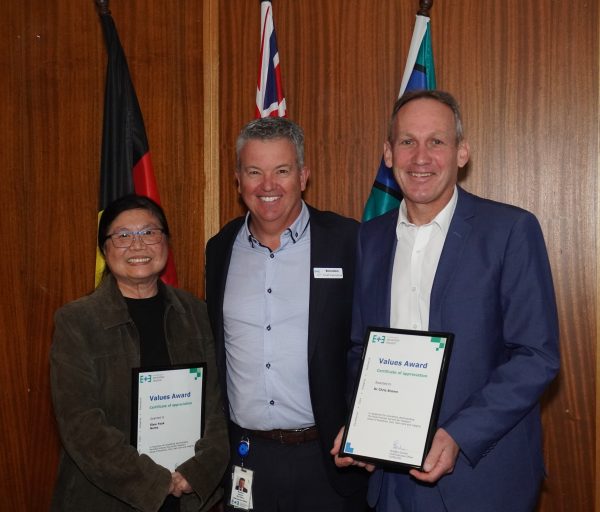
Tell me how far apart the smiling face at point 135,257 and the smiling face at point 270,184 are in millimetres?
399

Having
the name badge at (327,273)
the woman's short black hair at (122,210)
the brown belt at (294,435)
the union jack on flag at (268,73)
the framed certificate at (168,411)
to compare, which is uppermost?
the union jack on flag at (268,73)

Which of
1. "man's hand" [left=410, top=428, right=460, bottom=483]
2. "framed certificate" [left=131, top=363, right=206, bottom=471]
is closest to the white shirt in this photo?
"man's hand" [left=410, top=428, right=460, bottom=483]

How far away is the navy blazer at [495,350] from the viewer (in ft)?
6.33

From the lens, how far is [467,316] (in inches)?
78.6

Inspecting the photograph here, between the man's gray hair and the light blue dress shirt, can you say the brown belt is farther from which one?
the man's gray hair

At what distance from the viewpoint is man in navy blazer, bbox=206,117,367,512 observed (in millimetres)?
2492

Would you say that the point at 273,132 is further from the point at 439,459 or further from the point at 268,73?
the point at 439,459

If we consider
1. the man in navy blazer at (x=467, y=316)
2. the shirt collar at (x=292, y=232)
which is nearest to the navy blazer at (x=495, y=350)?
the man in navy blazer at (x=467, y=316)

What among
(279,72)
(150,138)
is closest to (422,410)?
(279,72)

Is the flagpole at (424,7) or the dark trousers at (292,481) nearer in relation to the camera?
the dark trousers at (292,481)

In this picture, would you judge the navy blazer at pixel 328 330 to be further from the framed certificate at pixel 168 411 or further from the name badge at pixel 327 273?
the framed certificate at pixel 168 411

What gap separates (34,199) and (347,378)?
7.34 feet

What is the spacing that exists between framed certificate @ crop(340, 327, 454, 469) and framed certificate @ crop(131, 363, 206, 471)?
67 centimetres

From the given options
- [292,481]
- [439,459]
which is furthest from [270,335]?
[439,459]
